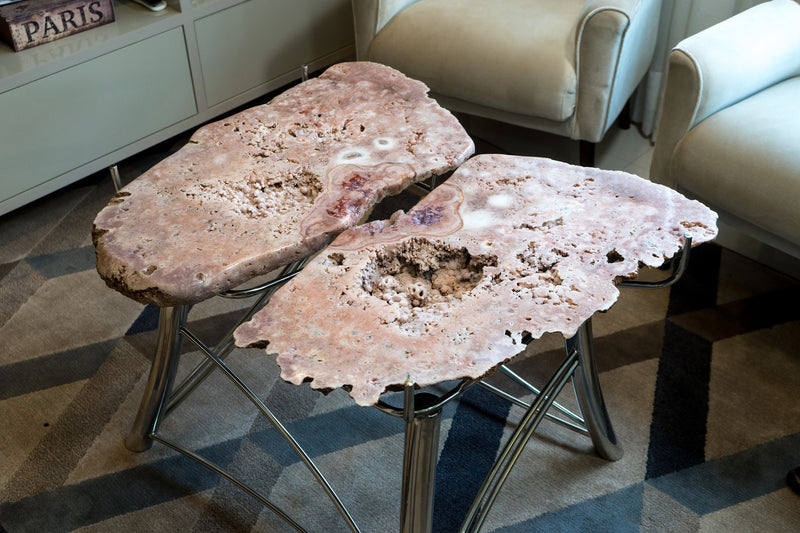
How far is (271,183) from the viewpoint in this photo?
1233 mm

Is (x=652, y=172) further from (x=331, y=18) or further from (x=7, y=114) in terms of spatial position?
(x=7, y=114)

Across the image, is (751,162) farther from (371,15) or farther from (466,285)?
(371,15)

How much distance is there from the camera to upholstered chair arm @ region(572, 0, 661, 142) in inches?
66.5

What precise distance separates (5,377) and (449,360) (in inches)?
42.8

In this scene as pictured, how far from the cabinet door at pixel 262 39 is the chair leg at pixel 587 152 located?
99 centimetres

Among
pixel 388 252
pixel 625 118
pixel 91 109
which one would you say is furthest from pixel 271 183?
pixel 625 118

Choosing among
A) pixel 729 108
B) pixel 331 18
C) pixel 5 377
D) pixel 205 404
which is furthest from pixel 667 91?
pixel 5 377

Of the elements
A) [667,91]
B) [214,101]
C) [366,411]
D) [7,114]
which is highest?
[667,91]

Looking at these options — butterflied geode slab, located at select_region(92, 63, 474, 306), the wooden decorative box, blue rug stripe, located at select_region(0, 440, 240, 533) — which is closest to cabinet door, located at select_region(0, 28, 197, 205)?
the wooden decorative box

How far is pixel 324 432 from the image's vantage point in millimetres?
1457

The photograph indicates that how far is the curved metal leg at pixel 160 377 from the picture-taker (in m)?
1.26

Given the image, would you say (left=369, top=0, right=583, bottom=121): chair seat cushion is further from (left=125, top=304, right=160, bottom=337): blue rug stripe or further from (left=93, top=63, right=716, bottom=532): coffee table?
(left=125, top=304, right=160, bottom=337): blue rug stripe

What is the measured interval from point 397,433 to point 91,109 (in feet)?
4.01

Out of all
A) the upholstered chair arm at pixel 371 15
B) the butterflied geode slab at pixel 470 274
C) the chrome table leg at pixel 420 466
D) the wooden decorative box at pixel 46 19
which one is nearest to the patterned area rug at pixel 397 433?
the chrome table leg at pixel 420 466
